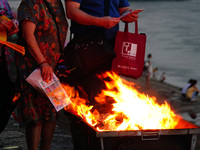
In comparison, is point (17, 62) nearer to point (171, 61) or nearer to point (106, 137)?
point (106, 137)

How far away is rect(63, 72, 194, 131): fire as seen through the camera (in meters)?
2.83

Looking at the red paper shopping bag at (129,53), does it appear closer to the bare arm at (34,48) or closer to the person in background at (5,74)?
the bare arm at (34,48)

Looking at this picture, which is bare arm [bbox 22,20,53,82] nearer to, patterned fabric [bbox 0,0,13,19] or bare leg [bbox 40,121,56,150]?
patterned fabric [bbox 0,0,13,19]

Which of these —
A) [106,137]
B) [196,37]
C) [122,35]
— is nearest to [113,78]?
[122,35]

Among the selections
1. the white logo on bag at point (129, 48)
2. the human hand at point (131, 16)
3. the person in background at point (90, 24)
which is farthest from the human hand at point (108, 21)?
the white logo on bag at point (129, 48)

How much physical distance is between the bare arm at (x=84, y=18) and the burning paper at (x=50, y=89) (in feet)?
1.76

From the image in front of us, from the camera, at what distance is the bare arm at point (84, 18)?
2865mm

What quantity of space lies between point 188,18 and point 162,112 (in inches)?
4363

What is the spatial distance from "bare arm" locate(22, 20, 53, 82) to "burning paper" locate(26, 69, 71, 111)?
1.7 inches

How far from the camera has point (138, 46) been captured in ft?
9.97

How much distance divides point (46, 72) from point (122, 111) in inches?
27.5

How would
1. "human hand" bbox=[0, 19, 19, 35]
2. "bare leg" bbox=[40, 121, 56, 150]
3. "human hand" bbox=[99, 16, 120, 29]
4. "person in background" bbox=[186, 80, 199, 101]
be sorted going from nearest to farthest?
1. "human hand" bbox=[0, 19, 19, 35]
2. "human hand" bbox=[99, 16, 120, 29]
3. "bare leg" bbox=[40, 121, 56, 150]
4. "person in background" bbox=[186, 80, 199, 101]

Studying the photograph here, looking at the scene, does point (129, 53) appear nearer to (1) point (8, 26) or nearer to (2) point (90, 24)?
(2) point (90, 24)

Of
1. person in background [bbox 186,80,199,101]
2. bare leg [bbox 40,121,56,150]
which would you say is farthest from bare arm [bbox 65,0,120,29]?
person in background [bbox 186,80,199,101]
